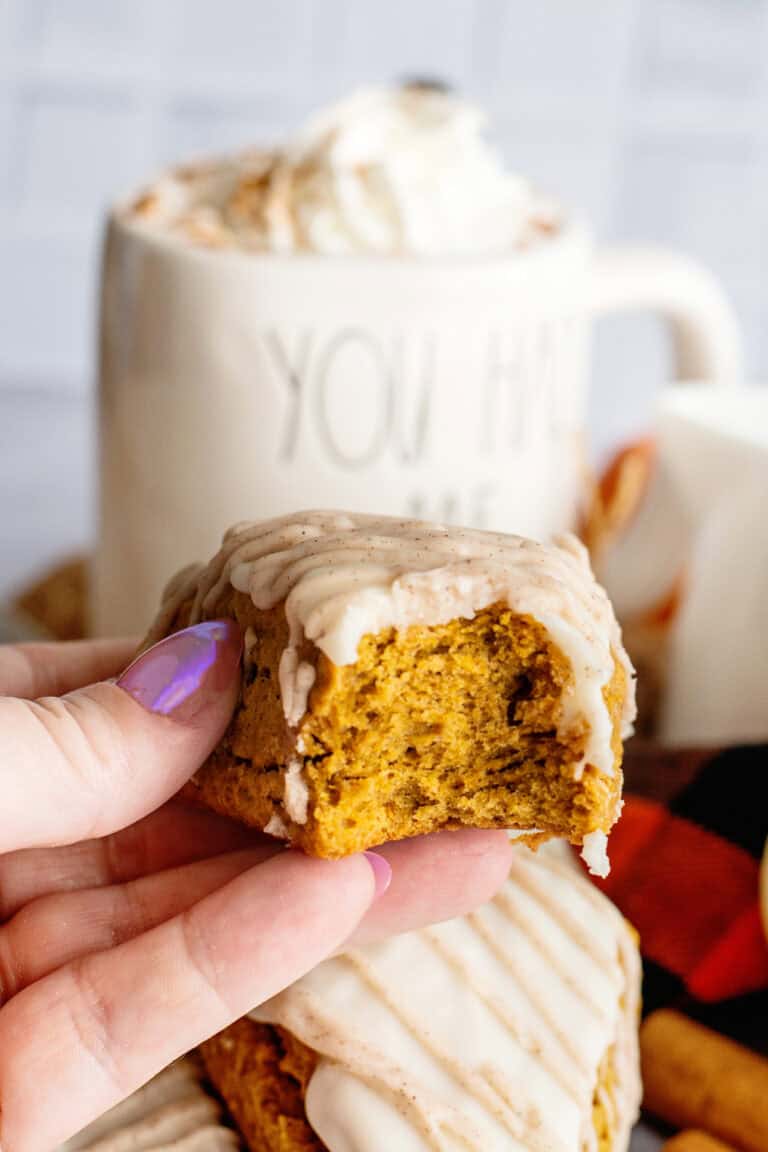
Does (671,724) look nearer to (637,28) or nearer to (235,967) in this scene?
(235,967)

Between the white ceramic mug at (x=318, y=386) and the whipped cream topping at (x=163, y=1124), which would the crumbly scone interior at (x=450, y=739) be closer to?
the whipped cream topping at (x=163, y=1124)

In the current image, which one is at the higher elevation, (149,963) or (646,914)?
(149,963)

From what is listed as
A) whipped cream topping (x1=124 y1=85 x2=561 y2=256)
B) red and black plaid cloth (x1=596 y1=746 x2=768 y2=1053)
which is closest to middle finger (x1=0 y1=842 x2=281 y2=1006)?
red and black plaid cloth (x1=596 y1=746 x2=768 y2=1053)

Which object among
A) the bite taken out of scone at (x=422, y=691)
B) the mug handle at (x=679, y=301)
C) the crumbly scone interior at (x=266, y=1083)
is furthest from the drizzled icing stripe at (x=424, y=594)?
the mug handle at (x=679, y=301)

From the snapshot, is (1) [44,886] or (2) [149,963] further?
(1) [44,886]

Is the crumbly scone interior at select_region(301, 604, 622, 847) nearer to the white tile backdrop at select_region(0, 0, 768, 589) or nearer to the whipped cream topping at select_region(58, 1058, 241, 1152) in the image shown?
the whipped cream topping at select_region(58, 1058, 241, 1152)

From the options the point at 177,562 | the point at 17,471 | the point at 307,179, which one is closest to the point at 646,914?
the point at 177,562

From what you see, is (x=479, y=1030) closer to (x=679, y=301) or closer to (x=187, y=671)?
(x=187, y=671)

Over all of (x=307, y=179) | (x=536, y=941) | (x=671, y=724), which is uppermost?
(x=307, y=179)

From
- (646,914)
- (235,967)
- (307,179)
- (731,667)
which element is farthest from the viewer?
(731,667)
